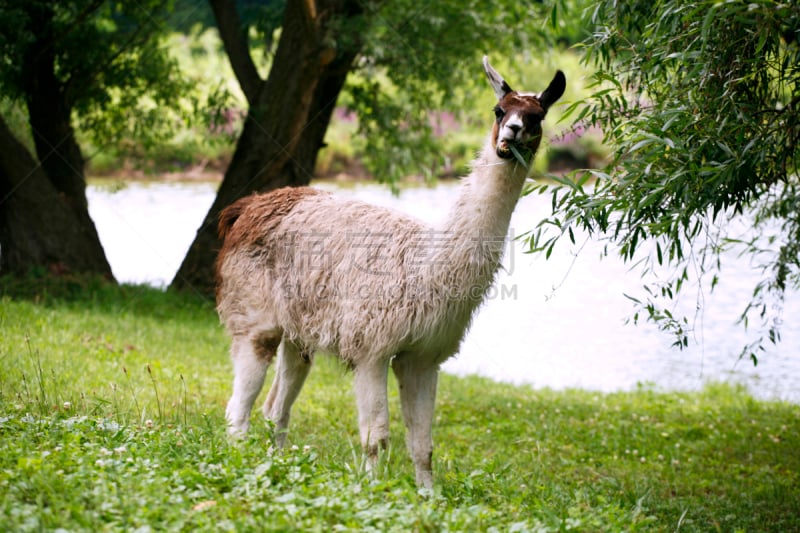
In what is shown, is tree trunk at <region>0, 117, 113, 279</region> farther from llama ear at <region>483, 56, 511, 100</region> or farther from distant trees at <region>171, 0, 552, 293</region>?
llama ear at <region>483, 56, 511, 100</region>

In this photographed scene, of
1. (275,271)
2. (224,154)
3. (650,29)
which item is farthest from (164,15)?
(224,154)

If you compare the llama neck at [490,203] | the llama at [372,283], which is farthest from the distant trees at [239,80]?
the llama neck at [490,203]

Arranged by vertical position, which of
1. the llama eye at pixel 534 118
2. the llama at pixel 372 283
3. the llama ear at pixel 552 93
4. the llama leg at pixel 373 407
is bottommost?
the llama leg at pixel 373 407

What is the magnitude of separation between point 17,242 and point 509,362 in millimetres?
7050

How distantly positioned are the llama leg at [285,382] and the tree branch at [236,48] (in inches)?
242

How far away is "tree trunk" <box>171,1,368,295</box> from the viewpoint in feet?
33.8

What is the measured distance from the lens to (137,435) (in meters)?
4.39

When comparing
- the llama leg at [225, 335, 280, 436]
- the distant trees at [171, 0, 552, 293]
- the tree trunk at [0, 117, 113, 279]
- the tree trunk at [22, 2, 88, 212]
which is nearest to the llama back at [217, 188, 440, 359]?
the llama leg at [225, 335, 280, 436]

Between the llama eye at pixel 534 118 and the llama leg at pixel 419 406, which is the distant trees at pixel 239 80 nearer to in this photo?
the llama eye at pixel 534 118

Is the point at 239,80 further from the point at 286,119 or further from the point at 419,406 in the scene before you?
the point at 419,406

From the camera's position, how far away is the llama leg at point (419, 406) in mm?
5152

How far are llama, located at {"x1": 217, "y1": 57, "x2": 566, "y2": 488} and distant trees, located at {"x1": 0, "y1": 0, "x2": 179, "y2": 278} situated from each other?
5137mm

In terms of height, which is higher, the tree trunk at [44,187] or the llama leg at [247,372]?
the tree trunk at [44,187]

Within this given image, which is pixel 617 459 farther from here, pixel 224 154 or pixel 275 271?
pixel 224 154
